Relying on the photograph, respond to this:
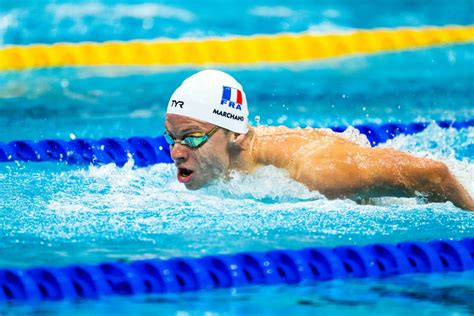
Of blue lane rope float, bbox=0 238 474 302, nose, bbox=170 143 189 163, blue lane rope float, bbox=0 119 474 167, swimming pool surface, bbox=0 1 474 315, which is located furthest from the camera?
blue lane rope float, bbox=0 119 474 167

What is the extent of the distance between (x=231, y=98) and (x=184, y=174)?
13.1 inches

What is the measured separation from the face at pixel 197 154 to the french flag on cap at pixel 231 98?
10 centimetres

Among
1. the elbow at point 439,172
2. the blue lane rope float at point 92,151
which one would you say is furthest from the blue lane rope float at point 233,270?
the blue lane rope float at point 92,151

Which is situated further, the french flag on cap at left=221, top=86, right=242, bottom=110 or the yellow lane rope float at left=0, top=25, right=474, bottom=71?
the yellow lane rope float at left=0, top=25, right=474, bottom=71

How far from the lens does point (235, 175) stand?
4.25 metres

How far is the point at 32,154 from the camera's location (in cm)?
524

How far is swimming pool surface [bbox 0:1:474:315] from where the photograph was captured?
11.2ft

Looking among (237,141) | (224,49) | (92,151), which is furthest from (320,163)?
(224,49)

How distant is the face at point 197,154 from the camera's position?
416 centimetres

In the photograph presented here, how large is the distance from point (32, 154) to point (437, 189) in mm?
2014

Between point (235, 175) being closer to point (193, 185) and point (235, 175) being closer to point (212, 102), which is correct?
point (193, 185)

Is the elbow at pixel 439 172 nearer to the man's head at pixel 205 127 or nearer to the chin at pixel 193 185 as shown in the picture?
the man's head at pixel 205 127

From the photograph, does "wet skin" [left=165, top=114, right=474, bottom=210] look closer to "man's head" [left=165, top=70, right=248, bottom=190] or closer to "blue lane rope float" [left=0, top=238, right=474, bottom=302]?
"man's head" [left=165, top=70, right=248, bottom=190]

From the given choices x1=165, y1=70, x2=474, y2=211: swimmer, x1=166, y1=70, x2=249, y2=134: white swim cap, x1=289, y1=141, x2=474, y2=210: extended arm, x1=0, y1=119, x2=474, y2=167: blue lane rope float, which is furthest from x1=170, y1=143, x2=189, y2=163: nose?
x1=0, y1=119, x2=474, y2=167: blue lane rope float
